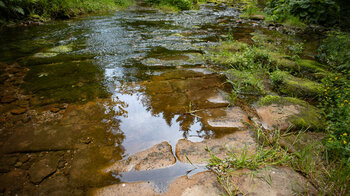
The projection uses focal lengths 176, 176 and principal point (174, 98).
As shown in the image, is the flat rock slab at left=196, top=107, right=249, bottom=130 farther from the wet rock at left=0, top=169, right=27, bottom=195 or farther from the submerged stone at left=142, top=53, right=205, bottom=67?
the wet rock at left=0, top=169, right=27, bottom=195

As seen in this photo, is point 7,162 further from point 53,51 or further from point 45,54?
point 53,51

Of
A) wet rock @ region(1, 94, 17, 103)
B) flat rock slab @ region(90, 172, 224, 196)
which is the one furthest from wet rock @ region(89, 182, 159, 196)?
wet rock @ region(1, 94, 17, 103)

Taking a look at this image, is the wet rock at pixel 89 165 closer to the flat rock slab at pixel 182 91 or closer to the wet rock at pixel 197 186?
the wet rock at pixel 197 186

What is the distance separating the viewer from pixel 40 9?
623cm

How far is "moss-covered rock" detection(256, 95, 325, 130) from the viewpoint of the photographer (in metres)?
1.86

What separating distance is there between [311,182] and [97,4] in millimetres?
10343

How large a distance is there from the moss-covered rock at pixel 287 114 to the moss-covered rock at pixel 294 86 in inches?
13.6

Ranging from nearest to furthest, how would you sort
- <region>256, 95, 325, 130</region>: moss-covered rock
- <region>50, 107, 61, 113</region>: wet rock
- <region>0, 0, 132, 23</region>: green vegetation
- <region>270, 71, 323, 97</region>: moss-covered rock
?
<region>256, 95, 325, 130</region>: moss-covered rock, <region>50, 107, 61, 113</region>: wet rock, <region>270, 71, 323, 97</region>: moss-covered rock, <region>0, 0, 132, 23</region>: green vegetation

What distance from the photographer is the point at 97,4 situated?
8.75 meters

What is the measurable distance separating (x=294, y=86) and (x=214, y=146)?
5.78ft

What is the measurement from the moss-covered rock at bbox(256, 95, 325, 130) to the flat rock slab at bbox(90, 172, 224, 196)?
99 centimetres

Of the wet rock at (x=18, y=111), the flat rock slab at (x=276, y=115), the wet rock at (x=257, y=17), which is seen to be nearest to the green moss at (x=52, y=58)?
the wet rock at (x=18, y=111)

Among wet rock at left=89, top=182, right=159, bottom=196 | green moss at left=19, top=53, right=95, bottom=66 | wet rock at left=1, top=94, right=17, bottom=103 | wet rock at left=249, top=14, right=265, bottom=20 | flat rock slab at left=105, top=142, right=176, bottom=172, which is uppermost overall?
wet rock at left=249, top=14, right=265, bottom=20

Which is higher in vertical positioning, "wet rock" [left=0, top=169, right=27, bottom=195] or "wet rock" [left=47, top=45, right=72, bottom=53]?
"wet rock" [left=47, top=45, right=72, bottom=53]
